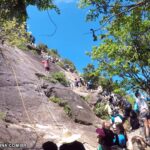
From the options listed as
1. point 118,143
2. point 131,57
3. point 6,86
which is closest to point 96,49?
point 131,57

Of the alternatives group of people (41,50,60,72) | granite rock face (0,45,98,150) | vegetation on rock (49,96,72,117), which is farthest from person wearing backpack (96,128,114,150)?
group of people (41,50,60,72)

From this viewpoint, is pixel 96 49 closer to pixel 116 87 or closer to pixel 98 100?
pixel 116 87

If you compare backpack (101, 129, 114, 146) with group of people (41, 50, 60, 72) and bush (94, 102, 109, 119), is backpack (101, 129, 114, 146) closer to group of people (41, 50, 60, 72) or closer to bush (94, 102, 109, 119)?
bush (94, 102, 109, 119)

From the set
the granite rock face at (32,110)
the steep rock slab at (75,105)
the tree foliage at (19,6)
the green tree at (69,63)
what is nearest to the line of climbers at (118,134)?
the granite rock face at (32,110)

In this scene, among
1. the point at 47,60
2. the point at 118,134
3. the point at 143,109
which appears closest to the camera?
the point at 118,134

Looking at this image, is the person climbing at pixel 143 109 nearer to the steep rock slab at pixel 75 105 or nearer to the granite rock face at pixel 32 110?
the granite rock face at pixel 32 110

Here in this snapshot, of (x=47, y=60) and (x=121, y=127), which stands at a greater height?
(x=47, y=60)

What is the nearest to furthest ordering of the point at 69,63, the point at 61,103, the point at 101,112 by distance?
1. the point at 61,103
2. the point at 101,112
3. the point at 69,63

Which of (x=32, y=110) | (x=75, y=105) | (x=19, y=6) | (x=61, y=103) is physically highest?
(x=75, y=105)

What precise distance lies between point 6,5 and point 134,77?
14365 millimetres

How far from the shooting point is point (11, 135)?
15.7m

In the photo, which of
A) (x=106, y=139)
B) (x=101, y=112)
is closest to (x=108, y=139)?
(x=106, y=139)

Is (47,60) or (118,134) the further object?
(47,60)

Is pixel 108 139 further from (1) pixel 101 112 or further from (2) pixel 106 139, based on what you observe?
(1) pixel 101 112
